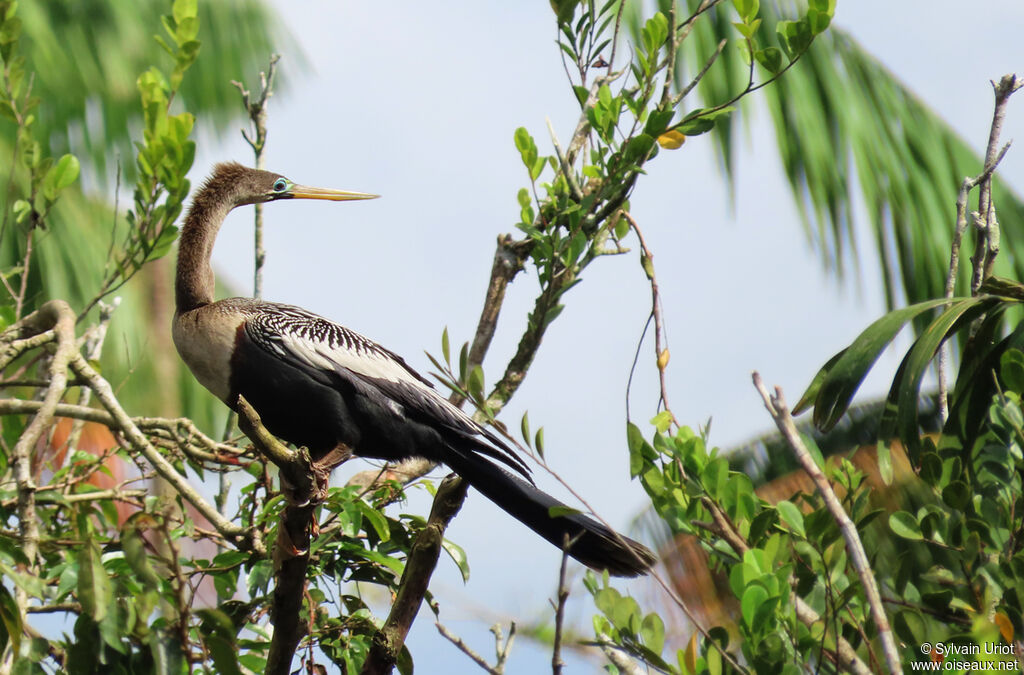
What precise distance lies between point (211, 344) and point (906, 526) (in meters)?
1.94

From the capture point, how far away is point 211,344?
2.91 meters

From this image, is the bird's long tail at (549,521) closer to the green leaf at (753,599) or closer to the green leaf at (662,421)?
the green leaf at (662,421)

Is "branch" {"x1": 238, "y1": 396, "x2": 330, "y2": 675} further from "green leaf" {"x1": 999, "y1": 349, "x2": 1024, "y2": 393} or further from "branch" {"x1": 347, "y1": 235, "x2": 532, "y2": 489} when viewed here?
"green leaf" {"x1": 999, "y1": 349, "x2": 1024, "y2": 393}

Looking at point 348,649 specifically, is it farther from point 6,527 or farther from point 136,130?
point 136,130

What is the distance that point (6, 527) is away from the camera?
2.77 metres

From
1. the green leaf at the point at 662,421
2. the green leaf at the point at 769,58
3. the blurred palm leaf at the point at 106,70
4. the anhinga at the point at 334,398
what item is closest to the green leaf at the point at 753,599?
the green leaf at the point at 662,421

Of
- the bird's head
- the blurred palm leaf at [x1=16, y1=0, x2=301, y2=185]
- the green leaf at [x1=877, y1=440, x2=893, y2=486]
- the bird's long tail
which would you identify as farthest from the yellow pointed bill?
the blurred palm leaf at [x1=16, y1=0, x2=301, y2=185]

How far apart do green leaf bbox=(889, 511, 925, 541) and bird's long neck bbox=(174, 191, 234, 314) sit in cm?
217

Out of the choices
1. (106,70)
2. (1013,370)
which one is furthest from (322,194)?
(106,70)

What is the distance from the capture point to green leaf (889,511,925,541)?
1701mm

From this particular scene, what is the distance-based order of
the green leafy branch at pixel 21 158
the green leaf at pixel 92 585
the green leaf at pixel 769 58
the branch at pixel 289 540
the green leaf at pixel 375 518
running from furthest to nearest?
1. the green leafy branch at pixel 21 158
2. the green leaf at pixel 769 58
3. the green leaf at pixel 375 518
4. the branch at pixel 289 540
5. the green leaf at pixel 92 585

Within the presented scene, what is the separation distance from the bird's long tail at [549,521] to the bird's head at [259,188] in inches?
46.9

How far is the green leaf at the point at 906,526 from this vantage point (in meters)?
1.70

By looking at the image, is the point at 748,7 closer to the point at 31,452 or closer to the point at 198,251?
the point at 198,251
